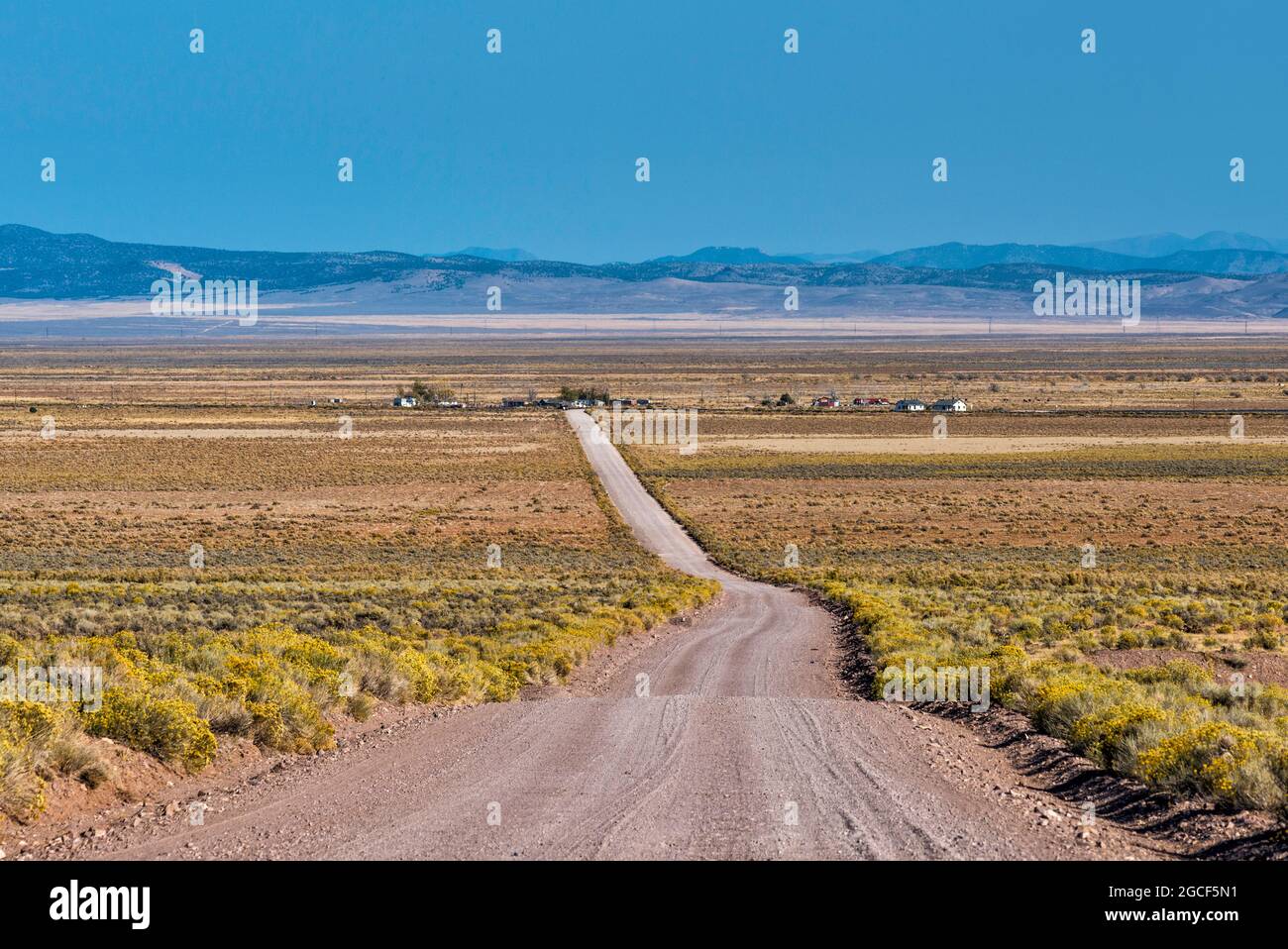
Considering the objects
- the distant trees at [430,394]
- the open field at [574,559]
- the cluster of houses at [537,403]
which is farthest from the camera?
the distant trees at [430,394]

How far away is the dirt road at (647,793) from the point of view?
9.17 metres

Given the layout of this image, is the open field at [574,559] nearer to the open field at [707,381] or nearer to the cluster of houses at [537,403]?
the cluster of houses at [537,403]

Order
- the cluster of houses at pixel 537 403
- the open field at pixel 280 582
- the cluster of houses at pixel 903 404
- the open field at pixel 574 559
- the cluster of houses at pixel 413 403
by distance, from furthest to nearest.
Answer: the cluster of houses at pixel 537 403 < the cluster of houses at pixel 413 403 < the cluster of houses at pixel 903 404 < the open field at pixel 574 559 < the open field at pixel 280 582

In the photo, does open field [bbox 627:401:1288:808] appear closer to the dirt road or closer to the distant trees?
the dirt road

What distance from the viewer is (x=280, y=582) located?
109 ft

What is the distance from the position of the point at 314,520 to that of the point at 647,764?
41490 millimetres

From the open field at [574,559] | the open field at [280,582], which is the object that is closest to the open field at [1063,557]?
the open field at [574,559]

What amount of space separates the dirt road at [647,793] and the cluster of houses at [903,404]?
98.2 m

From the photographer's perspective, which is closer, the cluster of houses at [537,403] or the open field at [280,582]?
the open field at [280,582]

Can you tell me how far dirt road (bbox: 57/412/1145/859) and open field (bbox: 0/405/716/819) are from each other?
1.18 metres

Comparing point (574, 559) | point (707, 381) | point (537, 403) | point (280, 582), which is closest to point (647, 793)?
point (280, 582)
